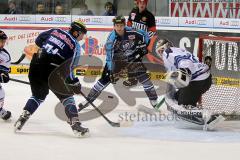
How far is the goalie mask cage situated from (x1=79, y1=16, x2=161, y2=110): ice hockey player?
24.4 inches

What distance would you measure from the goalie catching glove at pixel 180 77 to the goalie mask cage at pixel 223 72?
32.9 inches

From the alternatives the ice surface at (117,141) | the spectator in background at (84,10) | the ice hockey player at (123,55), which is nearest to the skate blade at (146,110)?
the ice hockey player at (123,55)

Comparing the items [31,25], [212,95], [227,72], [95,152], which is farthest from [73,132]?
[31,25]

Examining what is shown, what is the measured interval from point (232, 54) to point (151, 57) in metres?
1.77

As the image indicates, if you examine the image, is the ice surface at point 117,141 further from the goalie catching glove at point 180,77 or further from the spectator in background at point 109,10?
the spectator in background at point 109,10

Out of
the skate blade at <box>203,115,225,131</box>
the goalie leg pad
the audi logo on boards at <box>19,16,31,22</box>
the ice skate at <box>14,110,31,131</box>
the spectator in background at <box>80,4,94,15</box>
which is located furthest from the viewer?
the spectator in background at <box>80,4,94,15</box>

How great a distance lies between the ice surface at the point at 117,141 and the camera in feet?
12.1

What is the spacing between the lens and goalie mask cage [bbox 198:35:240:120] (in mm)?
5319

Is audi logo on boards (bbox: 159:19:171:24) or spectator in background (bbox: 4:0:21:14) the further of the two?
spectator in background (bbox: 4:0:21:14)

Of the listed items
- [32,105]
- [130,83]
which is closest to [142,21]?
[130,83]

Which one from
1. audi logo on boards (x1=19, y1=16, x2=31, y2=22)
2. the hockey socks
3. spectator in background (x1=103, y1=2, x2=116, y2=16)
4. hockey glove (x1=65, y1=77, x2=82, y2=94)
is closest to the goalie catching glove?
hockey glove (x1=65, y1=77, x2=82, y2=94)

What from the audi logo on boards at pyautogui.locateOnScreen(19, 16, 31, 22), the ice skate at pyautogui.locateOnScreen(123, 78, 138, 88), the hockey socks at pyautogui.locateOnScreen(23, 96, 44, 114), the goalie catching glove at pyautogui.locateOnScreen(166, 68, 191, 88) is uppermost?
the audi logo on boards at pyautogui.locateOnScreen(19, 16, 31, 22)

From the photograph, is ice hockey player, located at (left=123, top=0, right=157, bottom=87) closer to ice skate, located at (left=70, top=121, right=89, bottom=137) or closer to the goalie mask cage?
the goalie mask cage

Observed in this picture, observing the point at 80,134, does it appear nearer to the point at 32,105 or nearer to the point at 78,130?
the point at 78,130
